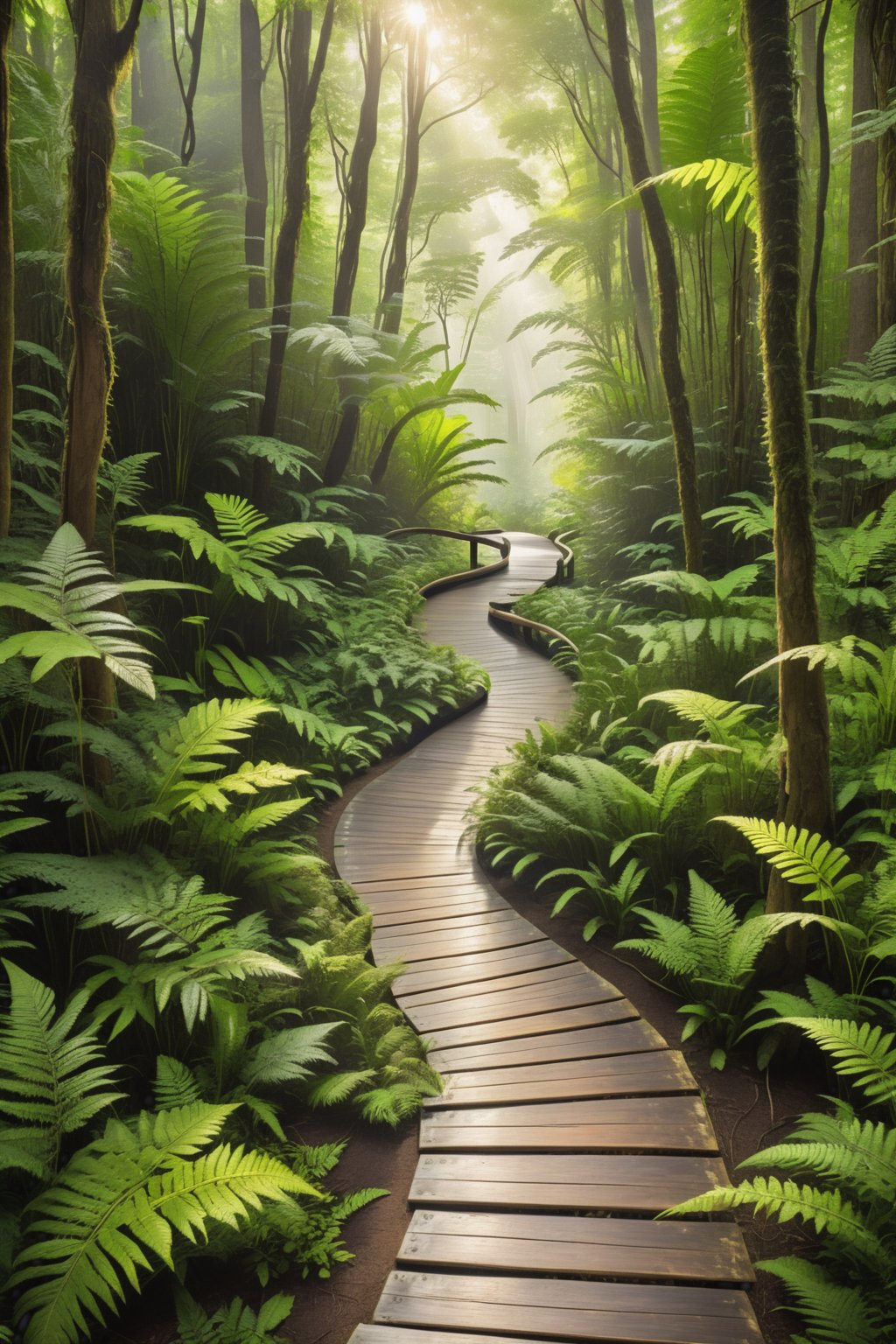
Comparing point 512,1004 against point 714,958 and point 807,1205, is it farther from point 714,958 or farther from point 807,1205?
point 807,1205

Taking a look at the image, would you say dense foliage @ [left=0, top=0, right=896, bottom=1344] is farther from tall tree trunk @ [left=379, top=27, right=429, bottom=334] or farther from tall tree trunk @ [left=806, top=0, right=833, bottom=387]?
tall tree trunk @ [left=379, top=27, right=429, bottom=334]

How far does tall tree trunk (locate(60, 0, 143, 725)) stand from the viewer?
3369 mm

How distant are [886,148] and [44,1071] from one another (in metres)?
6.82

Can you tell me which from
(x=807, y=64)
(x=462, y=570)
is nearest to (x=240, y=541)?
(x=462, y=570)

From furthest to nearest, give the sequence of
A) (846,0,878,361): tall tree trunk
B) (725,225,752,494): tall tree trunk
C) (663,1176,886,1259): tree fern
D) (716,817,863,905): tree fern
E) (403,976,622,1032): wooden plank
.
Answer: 1. (725,225,752,494): tall tree trunk
2. (846,0,878,361): tall tree trunk
3. (403,976,622,1032): wooden plank
4. (716,817,863,905): tree fern
5. (663,1176,886,1259): tree fern

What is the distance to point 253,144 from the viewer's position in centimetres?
948

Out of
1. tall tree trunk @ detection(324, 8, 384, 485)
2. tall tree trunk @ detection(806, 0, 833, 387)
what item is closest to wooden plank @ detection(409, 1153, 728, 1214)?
tall tree trunk @ detection(806, 0, 833, 387)

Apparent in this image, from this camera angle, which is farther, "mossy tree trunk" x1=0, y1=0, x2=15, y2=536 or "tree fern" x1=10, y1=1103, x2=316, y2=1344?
"mossy tree trunk" x1=0, y1=0, x2=15, y2=536

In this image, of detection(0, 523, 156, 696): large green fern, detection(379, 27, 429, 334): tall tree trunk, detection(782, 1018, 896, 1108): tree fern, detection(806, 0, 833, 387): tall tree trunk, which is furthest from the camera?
detection(379, 27, 429, 334): tall tree trunk

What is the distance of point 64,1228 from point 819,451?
7005 millimetres

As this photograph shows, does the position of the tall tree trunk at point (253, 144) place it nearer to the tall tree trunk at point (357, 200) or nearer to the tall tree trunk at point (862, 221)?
the tall tree trunk at point (357, 200)

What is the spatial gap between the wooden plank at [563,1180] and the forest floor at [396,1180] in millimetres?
114

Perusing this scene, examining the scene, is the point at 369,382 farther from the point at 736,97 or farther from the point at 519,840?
the point at 519,840

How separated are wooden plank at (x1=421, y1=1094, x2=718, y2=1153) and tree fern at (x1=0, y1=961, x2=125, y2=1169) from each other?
1174 mm
